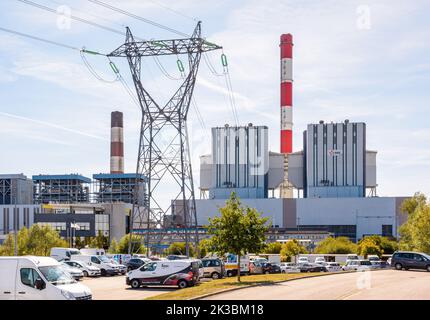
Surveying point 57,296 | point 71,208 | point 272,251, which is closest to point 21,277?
point 57,296

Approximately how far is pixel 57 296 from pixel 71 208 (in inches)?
4397

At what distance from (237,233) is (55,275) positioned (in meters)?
17.8

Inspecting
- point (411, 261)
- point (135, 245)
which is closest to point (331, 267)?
point (411, 261)

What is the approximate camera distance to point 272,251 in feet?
314

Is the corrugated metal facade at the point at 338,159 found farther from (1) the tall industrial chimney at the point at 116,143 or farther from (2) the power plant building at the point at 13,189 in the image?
(2) the power plant building at the point at 13,189

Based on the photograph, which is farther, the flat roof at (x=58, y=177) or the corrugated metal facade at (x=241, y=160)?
the flat roof at (x=58, y=177)

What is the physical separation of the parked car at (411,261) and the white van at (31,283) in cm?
3370

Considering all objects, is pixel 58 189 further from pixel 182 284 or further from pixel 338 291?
pixel 338 291

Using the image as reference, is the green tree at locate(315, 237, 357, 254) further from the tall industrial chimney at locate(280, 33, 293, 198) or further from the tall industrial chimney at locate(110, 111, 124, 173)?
the tall industrial chimney at locate(110, 111, 124, 173)

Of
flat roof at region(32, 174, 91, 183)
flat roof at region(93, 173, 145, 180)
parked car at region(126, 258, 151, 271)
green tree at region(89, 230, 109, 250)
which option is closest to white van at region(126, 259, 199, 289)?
parked car at region(126, 258, 151, 271)

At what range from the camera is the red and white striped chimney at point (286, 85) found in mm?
132625

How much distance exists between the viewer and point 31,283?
22891 millimetres

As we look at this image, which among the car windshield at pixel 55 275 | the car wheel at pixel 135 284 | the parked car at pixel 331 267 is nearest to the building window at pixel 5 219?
the parked car at pixel 331 267
